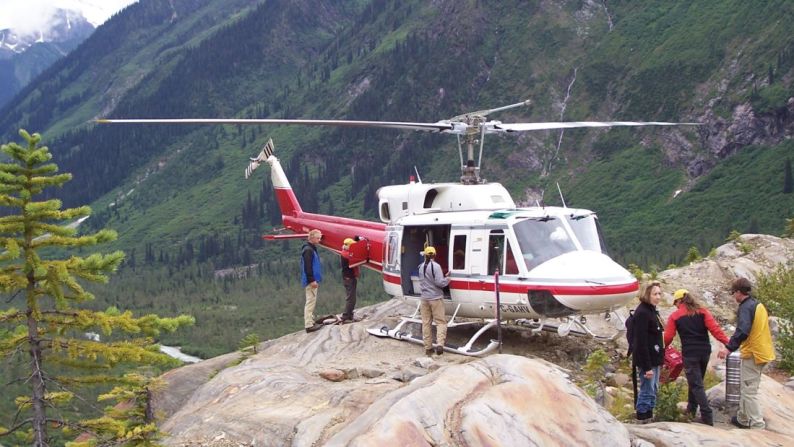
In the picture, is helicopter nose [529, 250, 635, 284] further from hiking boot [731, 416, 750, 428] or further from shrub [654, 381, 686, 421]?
hiking boot [731, 416, 750, 428]

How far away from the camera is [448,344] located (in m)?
17.6

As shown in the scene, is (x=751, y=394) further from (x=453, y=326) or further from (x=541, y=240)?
(x=453, y=326)

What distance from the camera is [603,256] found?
16.0 m

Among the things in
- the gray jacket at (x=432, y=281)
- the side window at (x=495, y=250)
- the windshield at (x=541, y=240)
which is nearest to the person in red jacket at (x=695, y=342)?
the windshield at (x=541, y=240)

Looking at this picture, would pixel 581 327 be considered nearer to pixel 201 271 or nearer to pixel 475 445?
pixel 475 445

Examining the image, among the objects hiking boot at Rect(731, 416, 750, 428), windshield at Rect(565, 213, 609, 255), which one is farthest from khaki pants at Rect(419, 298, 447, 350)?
hiking boot at Rect(731, 416, 750, 428)

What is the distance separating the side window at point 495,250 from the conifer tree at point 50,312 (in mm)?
6376

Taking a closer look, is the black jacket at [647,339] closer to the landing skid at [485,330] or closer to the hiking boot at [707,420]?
the hiking boot at [707,420]

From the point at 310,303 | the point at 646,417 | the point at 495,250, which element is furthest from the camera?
the point at 310,303

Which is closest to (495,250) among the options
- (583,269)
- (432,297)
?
(432,297)

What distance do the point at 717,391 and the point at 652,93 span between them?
155385 millimetres

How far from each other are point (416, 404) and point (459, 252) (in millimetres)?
6972

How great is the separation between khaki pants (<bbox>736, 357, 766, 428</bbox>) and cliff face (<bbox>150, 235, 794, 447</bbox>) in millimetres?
280

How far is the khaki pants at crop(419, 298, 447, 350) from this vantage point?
54.9 ft
